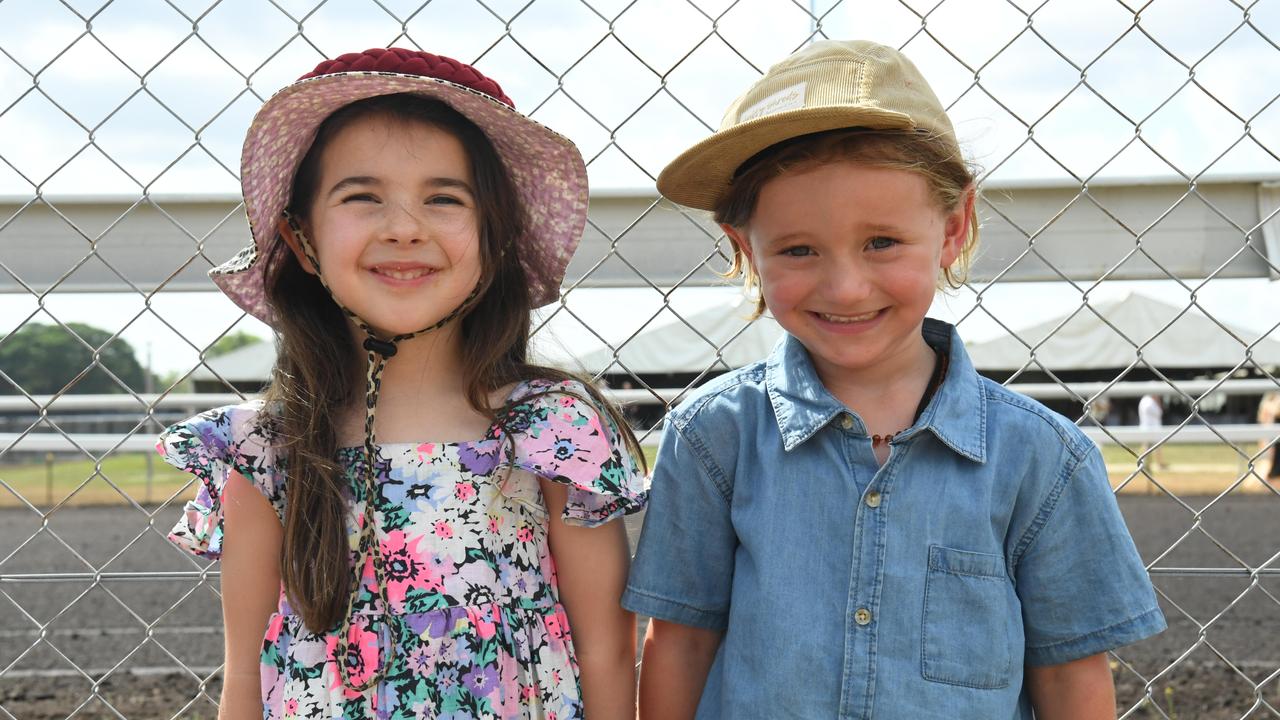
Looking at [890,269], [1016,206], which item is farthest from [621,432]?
[1016,206]

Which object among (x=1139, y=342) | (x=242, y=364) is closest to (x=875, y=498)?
(x=1139, y=342)

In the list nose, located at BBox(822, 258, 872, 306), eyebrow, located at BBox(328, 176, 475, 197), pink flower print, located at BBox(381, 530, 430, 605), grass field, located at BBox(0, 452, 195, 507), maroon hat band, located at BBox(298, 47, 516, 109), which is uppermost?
grass field, located at BBox(0, 452, 195, 507)

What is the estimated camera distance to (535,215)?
1869mm

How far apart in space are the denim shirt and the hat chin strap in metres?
0.40

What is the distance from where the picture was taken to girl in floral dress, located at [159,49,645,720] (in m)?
1.61

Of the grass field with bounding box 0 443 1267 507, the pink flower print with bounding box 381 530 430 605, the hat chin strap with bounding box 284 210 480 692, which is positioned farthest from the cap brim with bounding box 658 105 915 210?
the grass field with bounding box 0 443 1267 507

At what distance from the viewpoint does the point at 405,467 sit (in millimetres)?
1671

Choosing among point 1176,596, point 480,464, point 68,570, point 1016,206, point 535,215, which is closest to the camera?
point 480,464

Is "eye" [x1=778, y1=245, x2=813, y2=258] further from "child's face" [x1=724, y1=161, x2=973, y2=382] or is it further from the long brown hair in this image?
the long brown hair

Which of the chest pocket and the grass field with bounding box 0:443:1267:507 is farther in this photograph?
the grass field with bounding box 0:443:1267:507

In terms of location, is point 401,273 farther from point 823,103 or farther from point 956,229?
point 956,229

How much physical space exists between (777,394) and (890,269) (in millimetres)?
254

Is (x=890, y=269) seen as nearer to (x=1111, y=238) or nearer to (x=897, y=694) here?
(x=897, y=694)

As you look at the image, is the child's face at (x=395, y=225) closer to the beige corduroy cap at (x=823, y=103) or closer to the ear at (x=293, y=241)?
the ear at (x=293, y=241)
